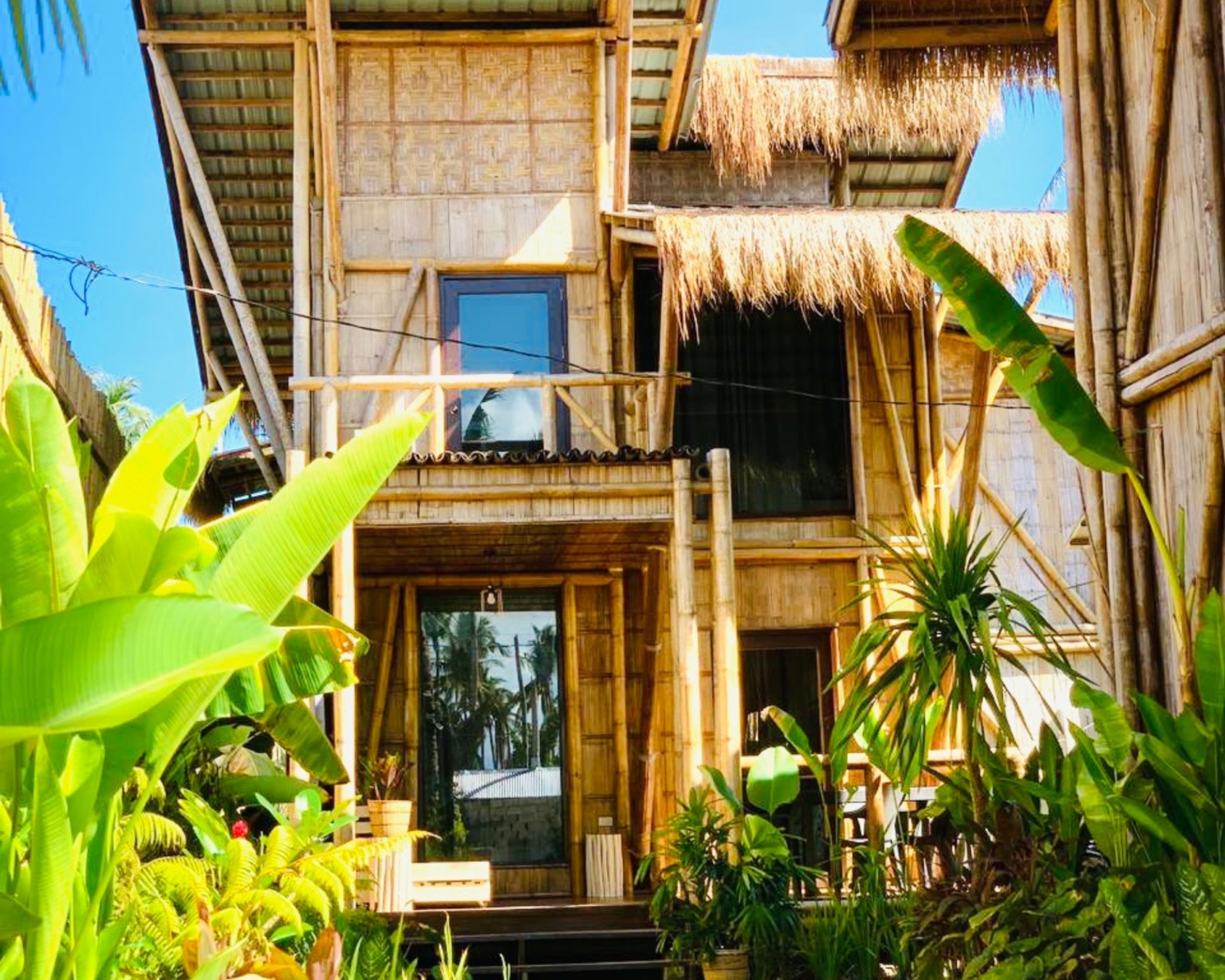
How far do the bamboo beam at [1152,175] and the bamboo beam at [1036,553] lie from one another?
5.45 m

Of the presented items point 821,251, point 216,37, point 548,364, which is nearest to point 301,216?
point 216,37

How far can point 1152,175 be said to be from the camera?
764 centimetres

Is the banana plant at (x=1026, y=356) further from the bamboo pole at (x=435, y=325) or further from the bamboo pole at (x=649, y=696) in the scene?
the bamboo pole at (x=435, y=325)

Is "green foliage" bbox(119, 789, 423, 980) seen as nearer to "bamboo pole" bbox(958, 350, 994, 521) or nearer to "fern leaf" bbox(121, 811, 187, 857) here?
"fern leaf" bbox(121, 811, 187, 857)

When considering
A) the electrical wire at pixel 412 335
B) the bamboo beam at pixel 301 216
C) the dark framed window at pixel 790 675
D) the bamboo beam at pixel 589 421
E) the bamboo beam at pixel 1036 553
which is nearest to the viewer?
the electrical wire at pixel 412 335

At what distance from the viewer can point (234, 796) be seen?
9.19 metres

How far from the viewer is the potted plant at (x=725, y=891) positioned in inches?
325

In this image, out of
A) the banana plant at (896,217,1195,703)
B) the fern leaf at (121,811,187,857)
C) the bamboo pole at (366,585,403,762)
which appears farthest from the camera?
the bamboo pole at (366,585,403,762)

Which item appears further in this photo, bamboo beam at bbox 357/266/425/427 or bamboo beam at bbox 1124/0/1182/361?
bamboo beam at bbox 357/266/425/427

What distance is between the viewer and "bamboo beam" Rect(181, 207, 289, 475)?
1193 centimetres

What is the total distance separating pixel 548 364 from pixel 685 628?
3362 millimetres

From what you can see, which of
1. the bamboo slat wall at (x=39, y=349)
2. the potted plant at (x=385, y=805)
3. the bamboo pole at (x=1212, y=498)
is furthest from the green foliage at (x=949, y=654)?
the bamboo slat wall at (x=39, y=349)

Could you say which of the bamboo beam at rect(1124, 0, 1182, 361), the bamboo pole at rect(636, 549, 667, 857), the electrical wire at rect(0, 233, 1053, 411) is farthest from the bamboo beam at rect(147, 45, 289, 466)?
the bamboo beam at rect(1124, 0, 1182, 361)

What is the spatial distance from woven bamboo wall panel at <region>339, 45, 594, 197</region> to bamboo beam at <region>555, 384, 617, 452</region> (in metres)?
2.05
